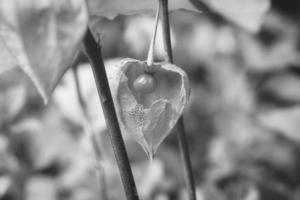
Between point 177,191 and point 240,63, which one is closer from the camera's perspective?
point 177,191

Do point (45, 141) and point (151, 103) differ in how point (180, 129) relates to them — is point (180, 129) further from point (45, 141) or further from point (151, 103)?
point (45, 141)

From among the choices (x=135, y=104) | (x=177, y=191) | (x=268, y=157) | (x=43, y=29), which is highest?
(x=43, y=29)

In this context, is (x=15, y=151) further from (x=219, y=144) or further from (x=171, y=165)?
(x=219, y=144)

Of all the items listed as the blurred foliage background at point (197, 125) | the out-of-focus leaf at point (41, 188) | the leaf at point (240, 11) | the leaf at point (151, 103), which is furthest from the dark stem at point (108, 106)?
the out-of-focus leaf at point (41, 188)

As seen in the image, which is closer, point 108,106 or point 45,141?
point 108,106

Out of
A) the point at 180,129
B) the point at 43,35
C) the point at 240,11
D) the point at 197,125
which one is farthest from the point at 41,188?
the point at 43,35

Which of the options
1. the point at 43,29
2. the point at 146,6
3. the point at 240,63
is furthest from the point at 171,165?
the point at 43,29

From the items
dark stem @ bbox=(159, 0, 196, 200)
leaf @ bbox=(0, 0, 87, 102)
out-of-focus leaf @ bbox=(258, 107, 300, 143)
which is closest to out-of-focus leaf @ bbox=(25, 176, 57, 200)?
out-of-focus leaf @ bbox=(258, 107, 300, 143)

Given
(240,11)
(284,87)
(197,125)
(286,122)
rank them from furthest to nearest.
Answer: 1. (284,87)
2. (197,125)
3. (286,122)
4. (240,11)
